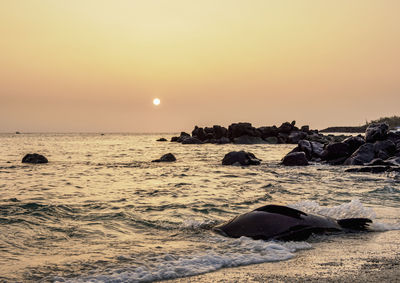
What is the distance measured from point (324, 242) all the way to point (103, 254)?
3.01 meters

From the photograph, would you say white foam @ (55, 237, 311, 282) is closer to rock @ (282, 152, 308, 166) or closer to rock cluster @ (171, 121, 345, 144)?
rock @ (282, 152, 308, 166)

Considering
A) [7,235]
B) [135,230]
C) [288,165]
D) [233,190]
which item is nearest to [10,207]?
[7,235]

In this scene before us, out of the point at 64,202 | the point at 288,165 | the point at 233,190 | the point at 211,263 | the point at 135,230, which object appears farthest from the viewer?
the point at 288,165

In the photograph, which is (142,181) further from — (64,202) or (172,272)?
(172,272)

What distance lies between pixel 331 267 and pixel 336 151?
2011 centimetres

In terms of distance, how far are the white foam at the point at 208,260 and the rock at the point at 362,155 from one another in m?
17.2

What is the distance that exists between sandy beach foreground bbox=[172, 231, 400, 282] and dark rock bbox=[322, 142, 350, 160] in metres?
18.5

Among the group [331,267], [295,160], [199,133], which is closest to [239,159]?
[295,160]

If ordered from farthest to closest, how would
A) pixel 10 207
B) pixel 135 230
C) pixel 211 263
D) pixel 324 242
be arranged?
pixel 10 207 < pixel 135 230 < pixel 324 242 < pixel 211 263

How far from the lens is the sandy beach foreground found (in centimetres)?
375

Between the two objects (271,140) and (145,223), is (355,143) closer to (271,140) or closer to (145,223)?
(145,223)

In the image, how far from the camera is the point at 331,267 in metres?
4.09

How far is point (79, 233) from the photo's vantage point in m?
6.04

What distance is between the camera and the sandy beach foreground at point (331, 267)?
148 inches
